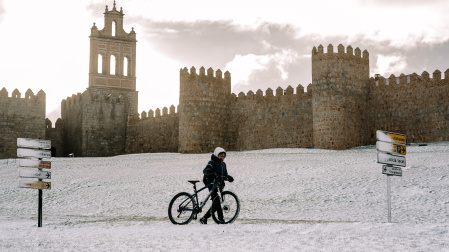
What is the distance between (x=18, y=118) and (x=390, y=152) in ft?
90.8

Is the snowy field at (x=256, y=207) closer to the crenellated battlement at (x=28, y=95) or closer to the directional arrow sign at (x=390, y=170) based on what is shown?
the directional arrow sign at (x=390, y=170)

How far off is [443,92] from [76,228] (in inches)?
658

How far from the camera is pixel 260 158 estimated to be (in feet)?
63.2

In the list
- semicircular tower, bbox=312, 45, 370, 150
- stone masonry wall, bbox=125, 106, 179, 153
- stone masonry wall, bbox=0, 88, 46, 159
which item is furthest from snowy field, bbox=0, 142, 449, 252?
stone masonry wall, bbox=0, 88, 46, 159

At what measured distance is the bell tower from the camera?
35312 millimetres

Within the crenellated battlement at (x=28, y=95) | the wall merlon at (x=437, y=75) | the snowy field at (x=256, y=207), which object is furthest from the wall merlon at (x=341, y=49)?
the crenellated battlement at (x=28, y=95)

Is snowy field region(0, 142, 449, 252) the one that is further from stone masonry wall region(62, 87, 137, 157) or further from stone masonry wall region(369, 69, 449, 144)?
stone masonry wall region(62, 87, 137, 157)

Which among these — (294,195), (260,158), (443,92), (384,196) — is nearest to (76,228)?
(294,195)

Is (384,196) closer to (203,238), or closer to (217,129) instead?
(203,238)

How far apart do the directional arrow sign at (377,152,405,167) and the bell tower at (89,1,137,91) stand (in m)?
28.0

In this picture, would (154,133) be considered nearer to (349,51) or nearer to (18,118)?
(18,118)

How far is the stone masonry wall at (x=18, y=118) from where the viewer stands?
31922 millimetres

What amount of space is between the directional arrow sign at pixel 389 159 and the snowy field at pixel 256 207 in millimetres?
876

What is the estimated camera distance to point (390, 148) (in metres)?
8.75
